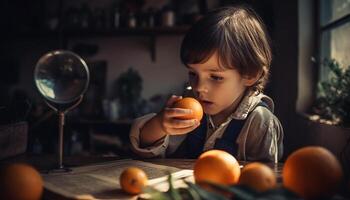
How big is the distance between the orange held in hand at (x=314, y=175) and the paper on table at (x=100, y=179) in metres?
0.22

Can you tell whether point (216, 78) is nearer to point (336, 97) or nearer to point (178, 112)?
point (178, 112)

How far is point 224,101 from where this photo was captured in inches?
47.7

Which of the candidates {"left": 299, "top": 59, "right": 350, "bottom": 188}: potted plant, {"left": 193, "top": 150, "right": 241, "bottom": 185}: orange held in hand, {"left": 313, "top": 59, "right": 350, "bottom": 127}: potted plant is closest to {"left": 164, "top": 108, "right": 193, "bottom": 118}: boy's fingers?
{"left": 193, "top": 150, "right": 241, "bottom": 185}: orange held in hand

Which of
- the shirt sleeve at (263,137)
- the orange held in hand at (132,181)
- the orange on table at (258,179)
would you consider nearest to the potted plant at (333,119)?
the shirt sleeve at (263,137)

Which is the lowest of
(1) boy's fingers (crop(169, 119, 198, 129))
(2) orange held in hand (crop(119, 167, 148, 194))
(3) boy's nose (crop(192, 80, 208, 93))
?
(2) orange held in hand (crop(119, 167, 148, 194))

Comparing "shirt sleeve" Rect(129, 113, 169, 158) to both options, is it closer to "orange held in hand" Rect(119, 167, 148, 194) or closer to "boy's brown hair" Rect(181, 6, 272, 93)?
"boy's brown hair" Rect(181, 6, 272, 93)

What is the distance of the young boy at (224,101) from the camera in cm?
111

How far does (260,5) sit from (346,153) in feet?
5.81

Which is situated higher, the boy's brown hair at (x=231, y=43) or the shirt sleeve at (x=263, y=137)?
the boy's brown hair at (x=231, y=43)

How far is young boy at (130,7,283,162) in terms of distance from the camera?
111 cm

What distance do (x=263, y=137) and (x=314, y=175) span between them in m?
0.50

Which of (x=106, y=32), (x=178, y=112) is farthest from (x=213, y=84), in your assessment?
(x=106, y=32)

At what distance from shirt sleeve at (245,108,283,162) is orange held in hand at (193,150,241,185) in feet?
1.30

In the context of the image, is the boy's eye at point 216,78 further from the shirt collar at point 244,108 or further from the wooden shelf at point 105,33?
the wooden shelf at point 105,33
